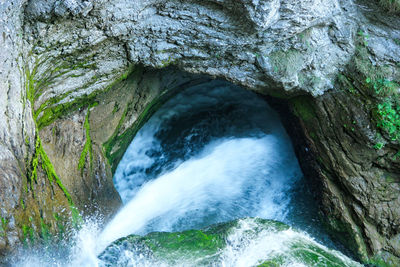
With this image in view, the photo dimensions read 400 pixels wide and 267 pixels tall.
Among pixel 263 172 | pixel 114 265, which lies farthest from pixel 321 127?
pixel 114 265

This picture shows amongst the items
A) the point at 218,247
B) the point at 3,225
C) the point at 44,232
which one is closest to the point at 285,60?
the point at 218,247

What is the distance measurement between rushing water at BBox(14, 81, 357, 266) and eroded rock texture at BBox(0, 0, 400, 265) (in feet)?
1.40

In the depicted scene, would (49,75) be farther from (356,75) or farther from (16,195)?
(356,75)

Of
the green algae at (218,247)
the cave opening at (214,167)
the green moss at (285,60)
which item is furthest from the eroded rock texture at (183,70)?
the green algae at (218,247)

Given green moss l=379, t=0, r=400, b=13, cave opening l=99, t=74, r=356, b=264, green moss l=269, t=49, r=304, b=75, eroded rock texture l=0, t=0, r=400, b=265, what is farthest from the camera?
cave opening l=99, t=74, r=356, b=264

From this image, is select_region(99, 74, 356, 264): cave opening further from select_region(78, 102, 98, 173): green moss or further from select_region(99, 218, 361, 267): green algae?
select_region(99, 218, 361, 267): green algae

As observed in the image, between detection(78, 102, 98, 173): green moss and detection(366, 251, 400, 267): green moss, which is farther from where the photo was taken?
detection(366, 251, 400, 267): green moss

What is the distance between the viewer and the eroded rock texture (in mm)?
3225

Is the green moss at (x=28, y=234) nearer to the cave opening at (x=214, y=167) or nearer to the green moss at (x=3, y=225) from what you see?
the green moss at (x=3, y=225)

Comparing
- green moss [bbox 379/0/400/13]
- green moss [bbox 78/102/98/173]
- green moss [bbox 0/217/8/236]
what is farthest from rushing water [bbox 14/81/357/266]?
green moss [bbox 379/0/400/13]

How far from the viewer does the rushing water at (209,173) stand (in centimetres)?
480

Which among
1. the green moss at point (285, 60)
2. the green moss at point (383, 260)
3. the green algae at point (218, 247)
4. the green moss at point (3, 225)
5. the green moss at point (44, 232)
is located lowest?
the green moss at point (383, 260)

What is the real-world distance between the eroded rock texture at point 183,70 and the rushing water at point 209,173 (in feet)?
1.40

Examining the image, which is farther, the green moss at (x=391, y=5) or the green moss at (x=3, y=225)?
the green moss at (x=391, y=5)
